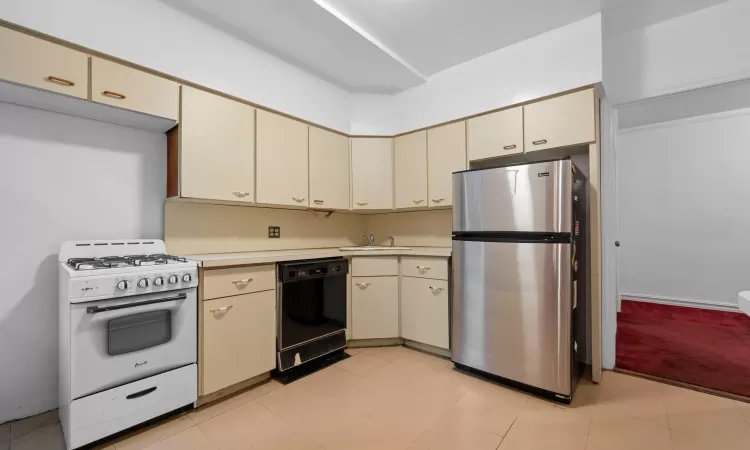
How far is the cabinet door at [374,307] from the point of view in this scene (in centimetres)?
277

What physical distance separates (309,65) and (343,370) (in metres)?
2.60

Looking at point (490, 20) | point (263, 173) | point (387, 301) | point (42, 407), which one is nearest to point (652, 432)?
point (387, 301)

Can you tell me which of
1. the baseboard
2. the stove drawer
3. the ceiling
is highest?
the ceiling

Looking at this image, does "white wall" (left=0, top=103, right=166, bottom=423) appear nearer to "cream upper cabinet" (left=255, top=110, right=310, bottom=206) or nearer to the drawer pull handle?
the drawer pull handle

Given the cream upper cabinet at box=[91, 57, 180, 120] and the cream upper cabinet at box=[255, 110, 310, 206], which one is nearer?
the cream upper cabinet at box=[91, 57, 180, 120]

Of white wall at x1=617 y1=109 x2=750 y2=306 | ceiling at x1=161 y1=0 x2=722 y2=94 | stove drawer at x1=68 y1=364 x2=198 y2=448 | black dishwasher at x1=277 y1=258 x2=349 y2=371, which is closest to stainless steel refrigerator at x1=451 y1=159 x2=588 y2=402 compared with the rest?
black dishwasher at x1=277 y1=258 x2=349 y2=371

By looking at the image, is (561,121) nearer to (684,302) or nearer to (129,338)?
(129,338)

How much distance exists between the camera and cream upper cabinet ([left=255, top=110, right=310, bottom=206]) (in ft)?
8.04

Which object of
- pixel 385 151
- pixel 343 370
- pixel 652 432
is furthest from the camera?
pixel 385 151

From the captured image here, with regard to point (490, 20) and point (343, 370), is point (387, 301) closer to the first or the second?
point (343, 370)

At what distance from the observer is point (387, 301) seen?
2783 mm

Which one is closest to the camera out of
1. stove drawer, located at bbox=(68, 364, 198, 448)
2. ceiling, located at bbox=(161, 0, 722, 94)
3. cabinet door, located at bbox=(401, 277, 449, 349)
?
stove drawer, located at bbox=(68, 364, 198, 448)

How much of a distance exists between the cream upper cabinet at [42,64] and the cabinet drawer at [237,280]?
1197mm

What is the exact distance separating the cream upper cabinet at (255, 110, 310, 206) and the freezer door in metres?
1.45
